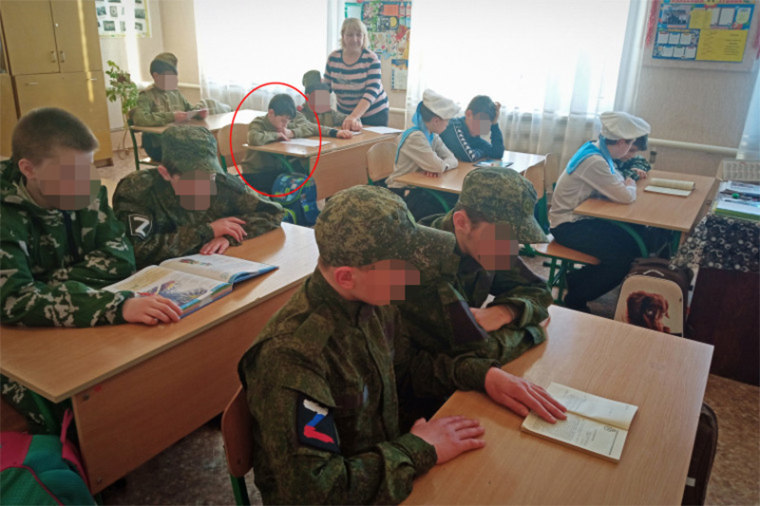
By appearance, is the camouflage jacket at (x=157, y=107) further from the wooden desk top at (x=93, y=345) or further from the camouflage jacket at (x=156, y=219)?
the wooden desk top at (x=93, y=345)

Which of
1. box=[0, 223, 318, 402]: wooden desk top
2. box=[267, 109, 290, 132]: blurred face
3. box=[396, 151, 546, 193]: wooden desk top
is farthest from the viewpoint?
box=[267, 109, 290, 132]: blurred face

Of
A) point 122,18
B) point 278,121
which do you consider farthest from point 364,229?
point 122,18

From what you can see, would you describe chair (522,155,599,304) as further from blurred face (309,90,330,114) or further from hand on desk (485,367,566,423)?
blurred face (309,90,330,114)

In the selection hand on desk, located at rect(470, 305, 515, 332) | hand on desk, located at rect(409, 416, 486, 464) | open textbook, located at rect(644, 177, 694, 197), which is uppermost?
hand on desk, located at rect(470, 305, 515, 332)

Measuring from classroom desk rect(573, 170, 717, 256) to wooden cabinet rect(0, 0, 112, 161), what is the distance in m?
5.01

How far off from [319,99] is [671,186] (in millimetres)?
2922

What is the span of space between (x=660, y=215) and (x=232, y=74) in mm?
5609

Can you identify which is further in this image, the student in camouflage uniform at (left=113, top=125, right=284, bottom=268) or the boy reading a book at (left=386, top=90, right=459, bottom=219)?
the boy reading a book at (left=386, top=90, right=459, bottom=219)

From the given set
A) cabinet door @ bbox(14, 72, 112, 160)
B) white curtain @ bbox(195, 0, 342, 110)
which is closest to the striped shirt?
white curtain @ bbox(195, 0, 342, 110)

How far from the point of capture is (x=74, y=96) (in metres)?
6.19

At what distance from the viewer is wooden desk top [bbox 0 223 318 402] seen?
1.43 m

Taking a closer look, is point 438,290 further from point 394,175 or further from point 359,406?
point 394,175

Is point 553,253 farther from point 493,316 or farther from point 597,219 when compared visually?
point 493,316

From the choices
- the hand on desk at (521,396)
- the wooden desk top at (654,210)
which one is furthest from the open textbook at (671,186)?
the hand on desk at (521,396)
